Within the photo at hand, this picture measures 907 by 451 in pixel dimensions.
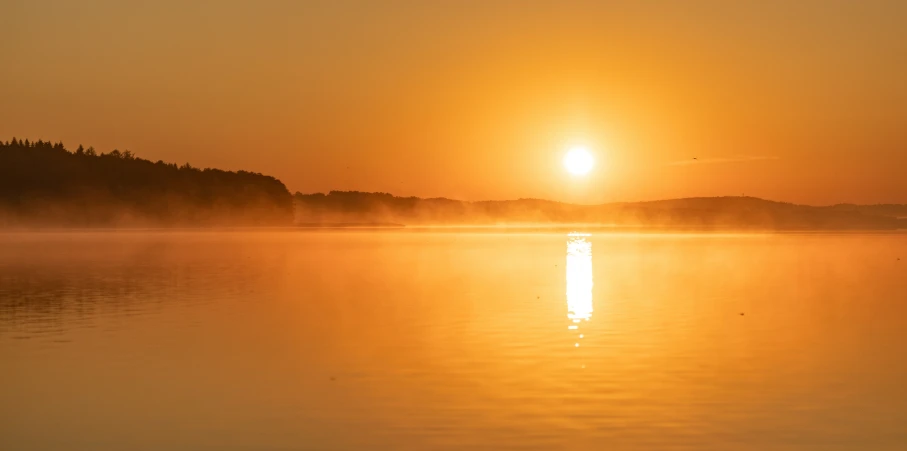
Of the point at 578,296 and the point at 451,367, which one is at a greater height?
the point at 578,296

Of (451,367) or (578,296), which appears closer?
(451,367)

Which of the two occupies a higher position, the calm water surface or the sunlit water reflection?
the sunlit water reflection

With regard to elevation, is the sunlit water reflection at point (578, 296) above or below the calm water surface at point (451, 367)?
above

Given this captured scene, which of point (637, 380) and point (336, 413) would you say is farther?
point (637, 380)

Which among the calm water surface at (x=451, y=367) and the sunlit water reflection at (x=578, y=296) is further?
the sunlit water reflection at (x=578, y=296)

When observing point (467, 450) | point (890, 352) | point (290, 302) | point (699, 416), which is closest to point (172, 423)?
point (467, 450)

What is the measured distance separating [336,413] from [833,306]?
74.0 feet

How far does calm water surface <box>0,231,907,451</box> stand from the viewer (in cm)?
1406

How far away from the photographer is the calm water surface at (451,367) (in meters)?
14.1

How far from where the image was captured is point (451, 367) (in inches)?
784

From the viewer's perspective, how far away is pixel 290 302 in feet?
112

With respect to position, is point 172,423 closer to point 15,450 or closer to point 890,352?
point 15,450

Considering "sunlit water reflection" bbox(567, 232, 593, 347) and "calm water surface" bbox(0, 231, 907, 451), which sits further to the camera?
"sunlit water reflection" bbox(567, 232, 593, 347)

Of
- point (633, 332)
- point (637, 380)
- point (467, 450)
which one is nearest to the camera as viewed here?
point (467, 450)
